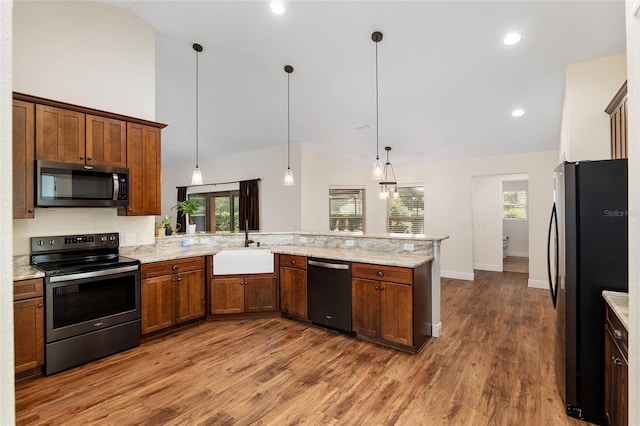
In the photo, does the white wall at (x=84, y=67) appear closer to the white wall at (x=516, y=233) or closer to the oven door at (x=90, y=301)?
the oven door at (x=90, y=301)

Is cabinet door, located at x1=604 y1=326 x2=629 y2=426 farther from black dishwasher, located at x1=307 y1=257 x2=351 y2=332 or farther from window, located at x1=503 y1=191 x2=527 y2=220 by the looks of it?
window, located at x1=503 y1=191 x2=527 y2=220

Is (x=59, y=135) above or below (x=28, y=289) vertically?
above

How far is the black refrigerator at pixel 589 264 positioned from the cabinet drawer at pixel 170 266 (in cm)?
365

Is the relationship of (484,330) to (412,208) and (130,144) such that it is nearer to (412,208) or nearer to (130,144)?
(412,208)

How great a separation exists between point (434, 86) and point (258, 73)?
8.07 ft

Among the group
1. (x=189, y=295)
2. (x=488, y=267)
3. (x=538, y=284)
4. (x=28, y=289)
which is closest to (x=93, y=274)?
(x=28, y=289)

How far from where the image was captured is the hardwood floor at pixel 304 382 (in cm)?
207

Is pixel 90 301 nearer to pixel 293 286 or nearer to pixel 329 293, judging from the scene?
pixel 293 286

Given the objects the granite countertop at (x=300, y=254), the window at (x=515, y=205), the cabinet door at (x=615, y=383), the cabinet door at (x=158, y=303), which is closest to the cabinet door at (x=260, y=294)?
the granite countertop at (x=300, y=254)

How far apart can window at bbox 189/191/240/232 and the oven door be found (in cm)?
414

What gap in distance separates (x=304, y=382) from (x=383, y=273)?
129cm

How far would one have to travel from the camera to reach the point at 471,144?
545cm

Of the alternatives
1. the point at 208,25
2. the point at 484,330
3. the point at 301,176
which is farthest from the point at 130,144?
the point at 484,330

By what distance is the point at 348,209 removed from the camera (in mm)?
7438
